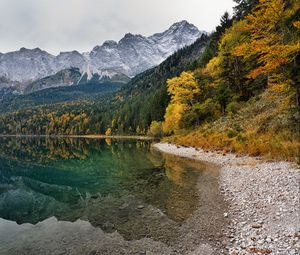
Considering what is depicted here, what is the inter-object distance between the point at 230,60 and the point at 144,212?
4011 cm

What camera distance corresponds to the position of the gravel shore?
8.99 meters

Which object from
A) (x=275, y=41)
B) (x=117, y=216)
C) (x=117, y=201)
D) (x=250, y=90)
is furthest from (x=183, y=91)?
(x=117, y=216)

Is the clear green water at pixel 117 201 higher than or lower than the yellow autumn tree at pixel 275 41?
lower

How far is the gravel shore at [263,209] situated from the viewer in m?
8.99

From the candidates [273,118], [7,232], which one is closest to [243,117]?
[273,118]

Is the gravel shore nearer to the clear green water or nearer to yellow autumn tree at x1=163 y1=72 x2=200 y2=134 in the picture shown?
the clear green water

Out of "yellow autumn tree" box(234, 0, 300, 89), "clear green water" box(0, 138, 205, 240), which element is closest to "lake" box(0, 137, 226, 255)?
"clear green water" box(0, 138, 205, 240)

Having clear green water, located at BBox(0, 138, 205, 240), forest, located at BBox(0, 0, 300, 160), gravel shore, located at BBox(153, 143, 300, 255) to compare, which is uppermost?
forest, located at BBox(0, 0, 300, 160)

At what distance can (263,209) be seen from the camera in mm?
12125

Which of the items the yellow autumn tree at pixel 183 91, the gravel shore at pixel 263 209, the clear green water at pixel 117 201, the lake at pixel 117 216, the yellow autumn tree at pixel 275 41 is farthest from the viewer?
the yellow autumn tree at pixel 183 91

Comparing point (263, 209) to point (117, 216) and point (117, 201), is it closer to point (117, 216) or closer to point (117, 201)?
point (117, 216)

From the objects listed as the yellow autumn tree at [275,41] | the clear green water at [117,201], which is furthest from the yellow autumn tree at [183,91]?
the clear green water at [117,201]

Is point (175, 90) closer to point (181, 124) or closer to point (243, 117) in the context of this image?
point (181, 124)

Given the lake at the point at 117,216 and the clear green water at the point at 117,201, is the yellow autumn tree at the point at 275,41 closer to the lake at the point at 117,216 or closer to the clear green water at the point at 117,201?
the lake at the point at 117,216
